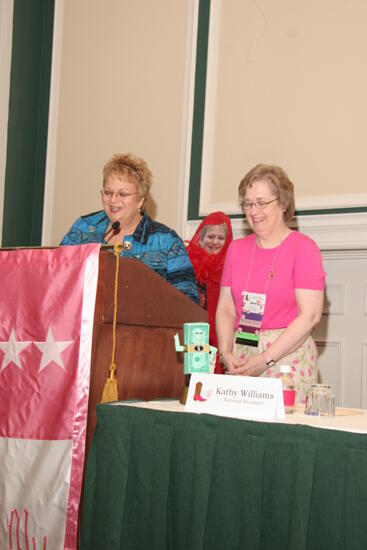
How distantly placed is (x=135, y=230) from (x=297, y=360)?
2.66ft

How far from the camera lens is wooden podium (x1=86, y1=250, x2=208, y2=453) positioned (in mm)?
1923

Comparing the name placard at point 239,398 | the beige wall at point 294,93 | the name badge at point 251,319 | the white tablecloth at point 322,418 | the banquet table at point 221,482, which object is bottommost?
the banquet table at point 221,482

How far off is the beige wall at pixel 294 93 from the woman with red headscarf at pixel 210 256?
1.05 ft

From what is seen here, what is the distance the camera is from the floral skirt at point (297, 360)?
2.55m

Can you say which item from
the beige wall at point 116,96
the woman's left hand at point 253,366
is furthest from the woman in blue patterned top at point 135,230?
the beige wall at point 116,96

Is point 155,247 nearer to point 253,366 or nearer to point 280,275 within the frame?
point 280,275

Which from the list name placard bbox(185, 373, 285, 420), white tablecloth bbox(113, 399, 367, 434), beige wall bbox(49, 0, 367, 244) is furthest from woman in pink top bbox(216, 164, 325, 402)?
beige wall bbox(49, 0, 367, 244)

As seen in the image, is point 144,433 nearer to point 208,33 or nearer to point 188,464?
point 188,464

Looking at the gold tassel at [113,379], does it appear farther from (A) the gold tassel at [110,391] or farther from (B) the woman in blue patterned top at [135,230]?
(B) the woman in blue patterned top at [135,230]

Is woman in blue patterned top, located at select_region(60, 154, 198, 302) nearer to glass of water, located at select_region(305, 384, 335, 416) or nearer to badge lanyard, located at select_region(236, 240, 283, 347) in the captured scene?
badge lanyard, located at select_region(236, 240, 283, 347)

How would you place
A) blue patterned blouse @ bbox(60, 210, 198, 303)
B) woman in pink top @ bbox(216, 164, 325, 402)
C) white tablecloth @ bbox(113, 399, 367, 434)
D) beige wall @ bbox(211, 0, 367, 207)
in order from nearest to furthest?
white tablecloth @ bbox(113, 399, 367, 434) < woman in pink top @ bbox(216, 164, 325, 402) < blue patterned blouse @ bbox(60, 210, 198, 303) < beige wall @ bbox(211, 0, 367, 207)

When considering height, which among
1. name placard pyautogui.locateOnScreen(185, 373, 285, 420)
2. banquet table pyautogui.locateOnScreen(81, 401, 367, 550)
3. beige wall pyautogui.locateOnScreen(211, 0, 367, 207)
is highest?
beige wall pyautogui.locateOnScreen(211, 0, 367, 207)

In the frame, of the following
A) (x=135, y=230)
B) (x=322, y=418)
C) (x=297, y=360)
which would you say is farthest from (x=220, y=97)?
(x=322, y=418)

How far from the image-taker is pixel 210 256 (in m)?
3.50
